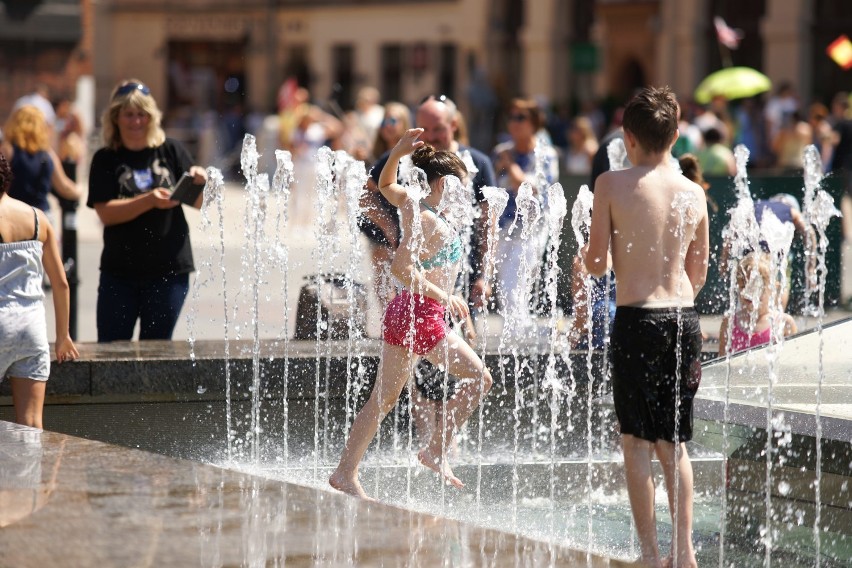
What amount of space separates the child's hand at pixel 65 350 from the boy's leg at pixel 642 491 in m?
2.43

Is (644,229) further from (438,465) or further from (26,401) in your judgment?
(26,401)

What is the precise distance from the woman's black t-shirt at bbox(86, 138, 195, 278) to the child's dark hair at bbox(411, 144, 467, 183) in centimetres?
177

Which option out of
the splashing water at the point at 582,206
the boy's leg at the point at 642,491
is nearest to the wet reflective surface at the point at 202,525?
the boy's leg at the point at 642,491

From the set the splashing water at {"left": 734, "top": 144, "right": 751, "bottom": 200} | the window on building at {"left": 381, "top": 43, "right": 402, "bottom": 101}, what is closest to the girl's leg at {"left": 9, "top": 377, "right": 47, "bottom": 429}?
the splashing water at {"left": 734, "top": 144, "right": 751, "bottom": 200}

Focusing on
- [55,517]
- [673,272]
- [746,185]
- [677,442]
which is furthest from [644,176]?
[746,185]

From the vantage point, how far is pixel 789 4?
3094 cm

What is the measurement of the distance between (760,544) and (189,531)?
237 cm

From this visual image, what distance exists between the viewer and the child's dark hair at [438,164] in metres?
5.43

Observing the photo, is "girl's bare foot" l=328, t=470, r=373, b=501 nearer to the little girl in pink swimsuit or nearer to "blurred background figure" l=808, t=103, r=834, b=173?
the little girl in pink swimsuit

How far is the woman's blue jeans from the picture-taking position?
683 cm

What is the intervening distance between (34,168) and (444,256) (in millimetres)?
4800

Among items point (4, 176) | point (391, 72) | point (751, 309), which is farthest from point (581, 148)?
point (391, 72)

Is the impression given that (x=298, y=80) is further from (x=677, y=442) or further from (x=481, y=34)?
(x=677, y=442)

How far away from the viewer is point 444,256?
5391 millimetres
